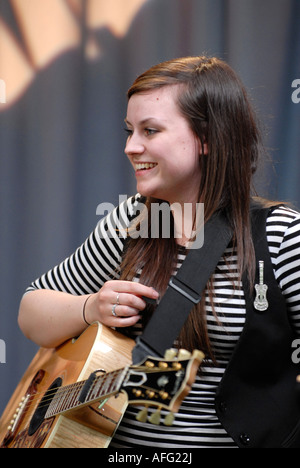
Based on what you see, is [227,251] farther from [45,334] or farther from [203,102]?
[45,334]

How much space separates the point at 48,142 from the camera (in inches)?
81.8

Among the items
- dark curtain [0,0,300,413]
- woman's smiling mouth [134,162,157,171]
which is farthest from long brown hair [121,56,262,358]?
dark curtain [0,0,300,413]

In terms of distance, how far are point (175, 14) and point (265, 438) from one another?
1407 mm

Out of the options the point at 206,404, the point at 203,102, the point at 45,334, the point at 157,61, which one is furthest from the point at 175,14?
the point at 206,404

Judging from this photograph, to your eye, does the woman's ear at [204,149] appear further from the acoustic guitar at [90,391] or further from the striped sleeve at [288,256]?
the acoustic guitar at [90,391]

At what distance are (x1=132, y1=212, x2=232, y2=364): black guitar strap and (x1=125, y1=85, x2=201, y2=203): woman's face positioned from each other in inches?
4.9

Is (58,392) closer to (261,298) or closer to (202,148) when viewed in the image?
(261,298)

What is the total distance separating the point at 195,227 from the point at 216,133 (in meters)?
0.21

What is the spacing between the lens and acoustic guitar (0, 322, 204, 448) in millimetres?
919

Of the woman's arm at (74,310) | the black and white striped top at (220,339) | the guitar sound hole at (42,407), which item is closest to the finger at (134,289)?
the woman's arm at (74,310)

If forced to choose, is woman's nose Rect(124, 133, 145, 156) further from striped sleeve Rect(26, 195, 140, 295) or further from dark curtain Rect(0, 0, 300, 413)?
dark curtain Rect(0, 0, 300, 413)

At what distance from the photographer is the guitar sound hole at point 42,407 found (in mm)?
1199

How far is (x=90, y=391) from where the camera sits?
1.05m
